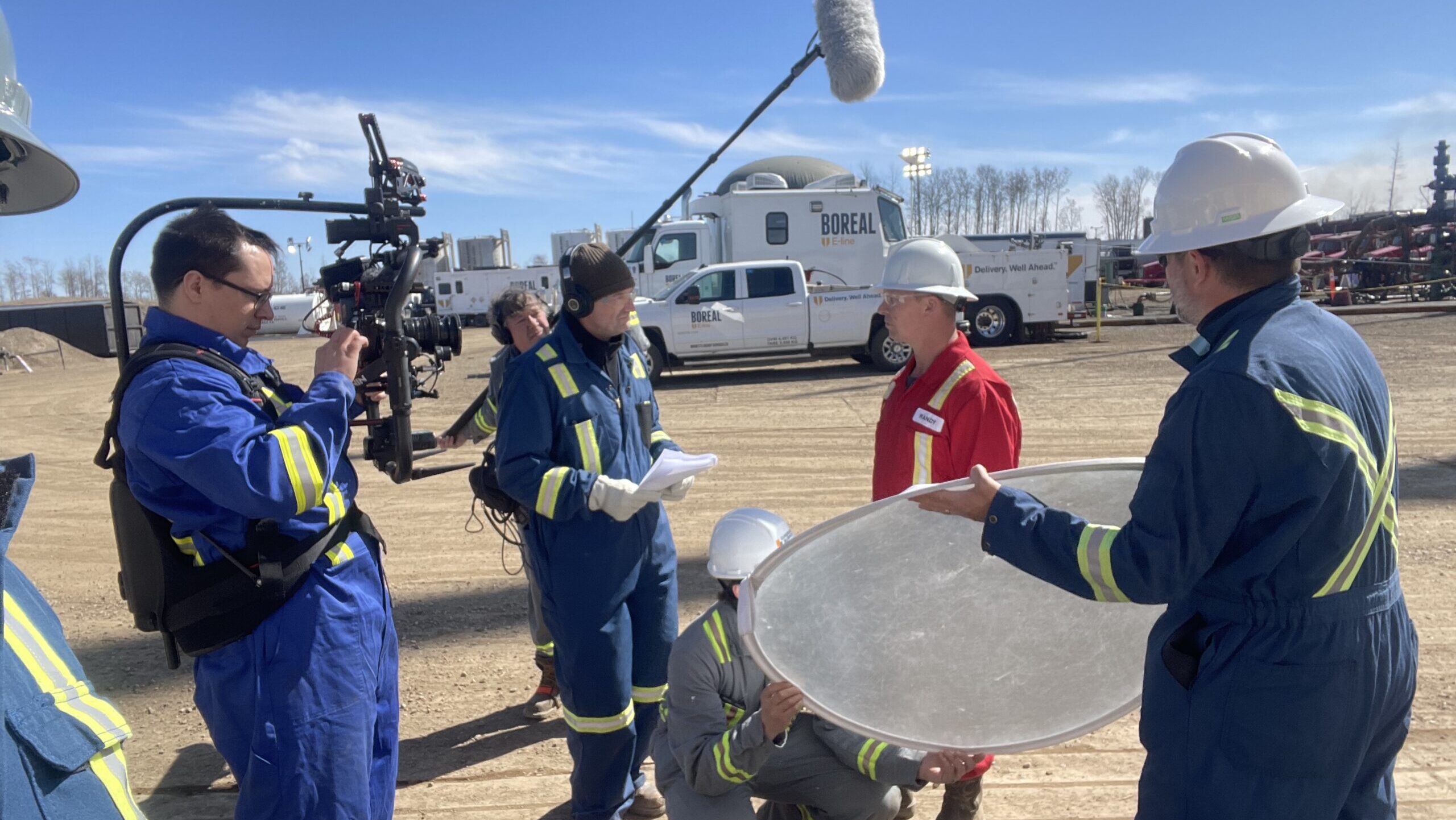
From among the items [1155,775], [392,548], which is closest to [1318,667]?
[1155,775]

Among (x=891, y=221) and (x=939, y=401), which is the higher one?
(x=891, y=221)

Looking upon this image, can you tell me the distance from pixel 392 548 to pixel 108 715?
5.89 m

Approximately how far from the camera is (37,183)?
1.53 meters

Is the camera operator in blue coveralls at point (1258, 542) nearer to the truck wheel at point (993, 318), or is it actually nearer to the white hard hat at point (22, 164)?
the white hard hat at point (22, 164)

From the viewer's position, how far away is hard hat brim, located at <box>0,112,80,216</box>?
149 centimetres

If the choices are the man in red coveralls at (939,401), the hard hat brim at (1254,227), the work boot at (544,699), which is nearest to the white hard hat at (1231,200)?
the hard hat brim at (1254,227)

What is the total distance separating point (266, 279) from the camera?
234cm

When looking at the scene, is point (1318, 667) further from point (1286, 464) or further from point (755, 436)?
point (755, 436)

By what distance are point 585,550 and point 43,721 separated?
1.82 m

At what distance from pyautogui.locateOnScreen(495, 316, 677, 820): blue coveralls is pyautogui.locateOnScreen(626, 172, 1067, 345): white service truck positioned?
15128 millimetres

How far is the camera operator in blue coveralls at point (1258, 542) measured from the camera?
1564mm

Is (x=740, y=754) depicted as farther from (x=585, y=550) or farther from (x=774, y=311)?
(x=774, y=311)

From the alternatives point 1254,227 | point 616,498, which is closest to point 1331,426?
point 1254,227

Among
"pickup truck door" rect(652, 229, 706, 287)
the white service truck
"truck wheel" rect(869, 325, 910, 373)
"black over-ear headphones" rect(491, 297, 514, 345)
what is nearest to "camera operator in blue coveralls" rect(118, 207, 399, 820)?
"black over-ear headphones" rect(491, 297, 514, 345)
